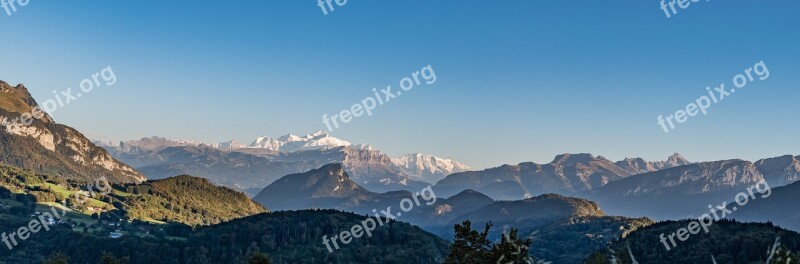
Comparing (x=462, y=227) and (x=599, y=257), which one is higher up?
(x=462, y=227)

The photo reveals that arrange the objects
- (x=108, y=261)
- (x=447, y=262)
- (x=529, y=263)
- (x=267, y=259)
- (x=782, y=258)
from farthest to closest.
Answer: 1. (x=108, y=261)
2. (x=267, y=259)
3. (x=447, y=262)
4. (x=782, y=258)
5. (x=529, y=263)

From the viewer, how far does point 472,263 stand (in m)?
74.4

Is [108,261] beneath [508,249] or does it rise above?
above

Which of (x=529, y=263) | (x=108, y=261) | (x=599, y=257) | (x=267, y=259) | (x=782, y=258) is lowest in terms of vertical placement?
(x=599, y=257)

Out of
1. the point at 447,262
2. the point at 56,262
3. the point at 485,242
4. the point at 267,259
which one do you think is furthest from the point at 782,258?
the point at 56,262

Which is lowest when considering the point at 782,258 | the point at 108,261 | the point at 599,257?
the point at 599,257

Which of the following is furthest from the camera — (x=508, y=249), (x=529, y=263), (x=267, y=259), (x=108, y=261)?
(x=108, y=261)

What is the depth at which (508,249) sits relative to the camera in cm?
5972

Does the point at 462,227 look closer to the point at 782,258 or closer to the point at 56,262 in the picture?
the point at 782,258

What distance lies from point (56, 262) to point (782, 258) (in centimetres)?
19691

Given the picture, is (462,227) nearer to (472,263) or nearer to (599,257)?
(472,263)

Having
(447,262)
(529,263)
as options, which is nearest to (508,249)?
(529,263)

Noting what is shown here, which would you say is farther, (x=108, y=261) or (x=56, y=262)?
(x=56, y=262)

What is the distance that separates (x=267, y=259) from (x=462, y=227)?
317ft
